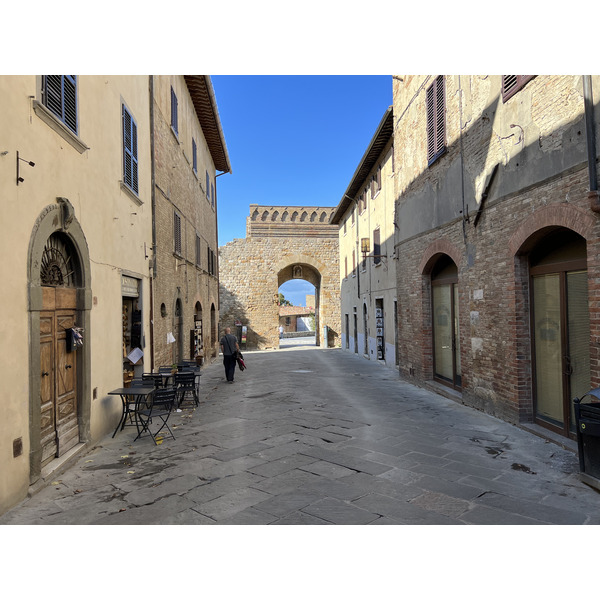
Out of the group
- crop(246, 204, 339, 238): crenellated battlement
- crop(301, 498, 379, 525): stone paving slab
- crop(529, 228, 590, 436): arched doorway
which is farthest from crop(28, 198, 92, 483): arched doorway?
crop(246, 204, 339, 238): crenellated battlement

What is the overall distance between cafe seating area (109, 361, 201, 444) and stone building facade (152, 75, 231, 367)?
1150 mm

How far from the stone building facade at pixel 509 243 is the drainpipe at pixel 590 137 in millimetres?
12

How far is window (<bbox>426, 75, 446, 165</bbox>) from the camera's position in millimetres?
8367

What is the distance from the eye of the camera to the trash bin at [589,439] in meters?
3.79

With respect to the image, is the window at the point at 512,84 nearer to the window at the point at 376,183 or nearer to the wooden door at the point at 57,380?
the wooden door at the point at 57,380

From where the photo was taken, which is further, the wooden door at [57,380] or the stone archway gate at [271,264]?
the stone archway gate at [271,264]

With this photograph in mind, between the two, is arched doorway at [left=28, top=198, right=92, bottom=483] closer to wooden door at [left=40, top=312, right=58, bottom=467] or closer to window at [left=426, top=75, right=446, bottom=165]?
wooden door at [left=40, top=312, right=58, bottom=467]

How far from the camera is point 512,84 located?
5945 millimetres

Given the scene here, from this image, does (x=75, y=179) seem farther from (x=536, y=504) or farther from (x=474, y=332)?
(x=474, y=332)

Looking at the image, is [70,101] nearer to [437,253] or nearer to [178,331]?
[437,253]

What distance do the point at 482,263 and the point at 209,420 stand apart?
4.87m

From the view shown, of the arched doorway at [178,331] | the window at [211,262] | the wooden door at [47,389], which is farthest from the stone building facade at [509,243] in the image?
the window at [211,262]

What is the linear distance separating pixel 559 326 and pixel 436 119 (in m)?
4.99

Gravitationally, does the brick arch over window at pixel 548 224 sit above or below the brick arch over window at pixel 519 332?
above
